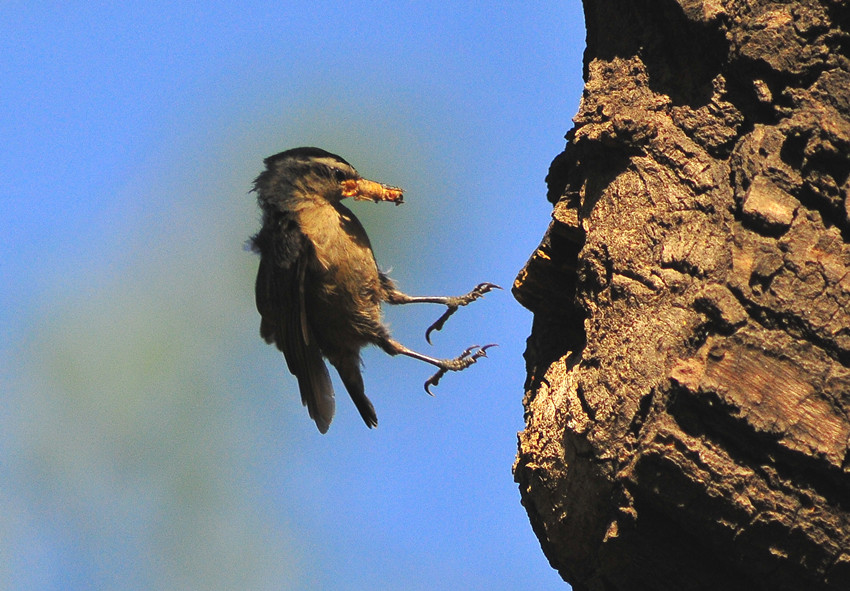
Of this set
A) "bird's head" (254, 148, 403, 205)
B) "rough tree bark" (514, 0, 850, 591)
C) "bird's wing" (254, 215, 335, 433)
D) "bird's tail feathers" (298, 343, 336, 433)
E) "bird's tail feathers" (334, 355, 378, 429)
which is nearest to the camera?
"rough tree bark" (514, 0, 850, 591)

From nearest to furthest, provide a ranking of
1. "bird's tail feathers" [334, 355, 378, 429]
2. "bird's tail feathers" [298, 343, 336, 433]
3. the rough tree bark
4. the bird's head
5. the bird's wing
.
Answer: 1. the rough tree bark
2. the bird's wing
3. "bird's tail feathers" [298, 343, 336, 433]
4. the bird's head
5. "bird's tail feathers" [334, 355, 378, 429]

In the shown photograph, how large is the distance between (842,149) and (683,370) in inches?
28.6

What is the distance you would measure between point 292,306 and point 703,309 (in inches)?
106

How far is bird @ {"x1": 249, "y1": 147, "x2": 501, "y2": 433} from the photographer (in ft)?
15.8

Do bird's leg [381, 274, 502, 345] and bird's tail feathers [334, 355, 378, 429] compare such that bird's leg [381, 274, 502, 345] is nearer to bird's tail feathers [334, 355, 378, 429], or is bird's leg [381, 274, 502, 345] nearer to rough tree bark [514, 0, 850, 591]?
bird's tail feathers [334, 355, 378, 429]

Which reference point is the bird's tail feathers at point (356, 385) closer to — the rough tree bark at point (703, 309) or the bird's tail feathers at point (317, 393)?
the bird's tail feathers at point (317, 393)

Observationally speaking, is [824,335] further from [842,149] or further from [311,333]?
[311,333]

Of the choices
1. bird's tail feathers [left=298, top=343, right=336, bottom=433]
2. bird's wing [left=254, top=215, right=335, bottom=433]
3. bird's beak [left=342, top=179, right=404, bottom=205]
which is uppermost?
bird's beak [left=342, top=179, right=404, bottom=205]

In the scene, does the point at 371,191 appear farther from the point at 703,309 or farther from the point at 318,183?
the point at 703,309

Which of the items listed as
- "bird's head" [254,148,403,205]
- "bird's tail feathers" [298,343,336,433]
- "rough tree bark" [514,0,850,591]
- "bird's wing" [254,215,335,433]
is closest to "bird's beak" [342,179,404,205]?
"bird's head" [254,148,403,205]

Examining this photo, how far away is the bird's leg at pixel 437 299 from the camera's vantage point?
16.9ft

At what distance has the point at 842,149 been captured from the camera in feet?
8.27

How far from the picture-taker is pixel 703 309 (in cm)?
252

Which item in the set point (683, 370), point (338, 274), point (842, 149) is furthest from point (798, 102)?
point (338, 274)
